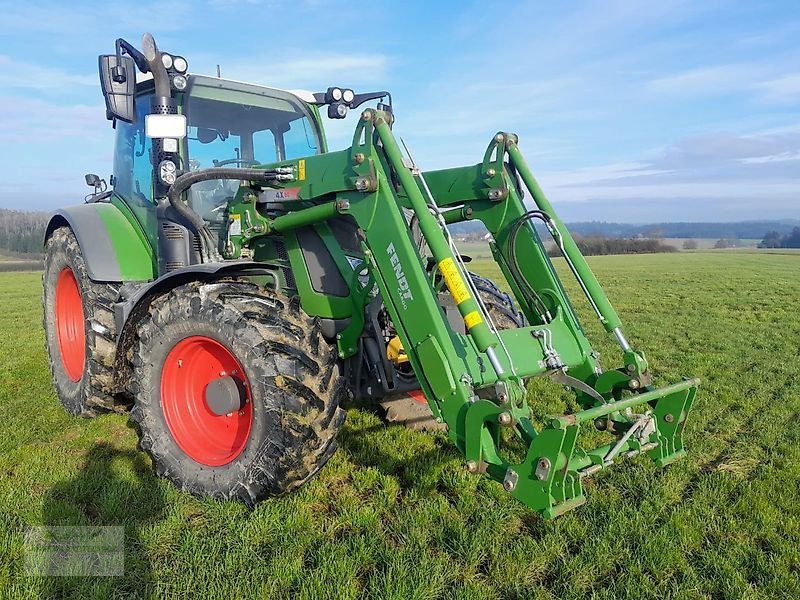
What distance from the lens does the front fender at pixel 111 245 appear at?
5.24 metres

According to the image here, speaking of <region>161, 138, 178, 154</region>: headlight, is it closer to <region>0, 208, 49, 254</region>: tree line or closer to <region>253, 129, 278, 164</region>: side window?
<region>253, 129, 278, 164</region>: side window

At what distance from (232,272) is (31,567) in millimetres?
1976

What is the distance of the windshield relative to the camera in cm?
496

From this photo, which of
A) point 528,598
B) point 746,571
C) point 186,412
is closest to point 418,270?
point 528,598

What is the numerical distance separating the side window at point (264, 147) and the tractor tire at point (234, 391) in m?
1.77

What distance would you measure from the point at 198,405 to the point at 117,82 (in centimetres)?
223

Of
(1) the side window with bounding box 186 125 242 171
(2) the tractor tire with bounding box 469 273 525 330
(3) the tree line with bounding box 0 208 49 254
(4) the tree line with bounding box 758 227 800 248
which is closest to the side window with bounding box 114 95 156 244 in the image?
(1) the side window with bounding box 186 125 242 171

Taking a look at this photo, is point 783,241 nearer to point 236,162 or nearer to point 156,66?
point 236,162

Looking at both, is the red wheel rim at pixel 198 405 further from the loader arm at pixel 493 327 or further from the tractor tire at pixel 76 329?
the tractor tire at pixel 76 329

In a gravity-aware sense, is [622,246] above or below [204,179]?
below

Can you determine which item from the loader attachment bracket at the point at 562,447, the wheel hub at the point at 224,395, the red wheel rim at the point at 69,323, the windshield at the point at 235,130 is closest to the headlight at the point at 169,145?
the windshield at the point at 235,130

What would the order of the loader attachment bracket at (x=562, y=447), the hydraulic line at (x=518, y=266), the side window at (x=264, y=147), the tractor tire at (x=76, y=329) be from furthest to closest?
the side window at (x=264, y=147), the tractor tire at (x=76, y=329), the hydraulic line at (x=518, y=266), the loader attachment bracket at (x=562, y=447)

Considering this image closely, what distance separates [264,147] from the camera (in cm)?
557

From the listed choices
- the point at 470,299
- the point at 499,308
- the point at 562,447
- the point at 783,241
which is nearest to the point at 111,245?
the point at 499,308
